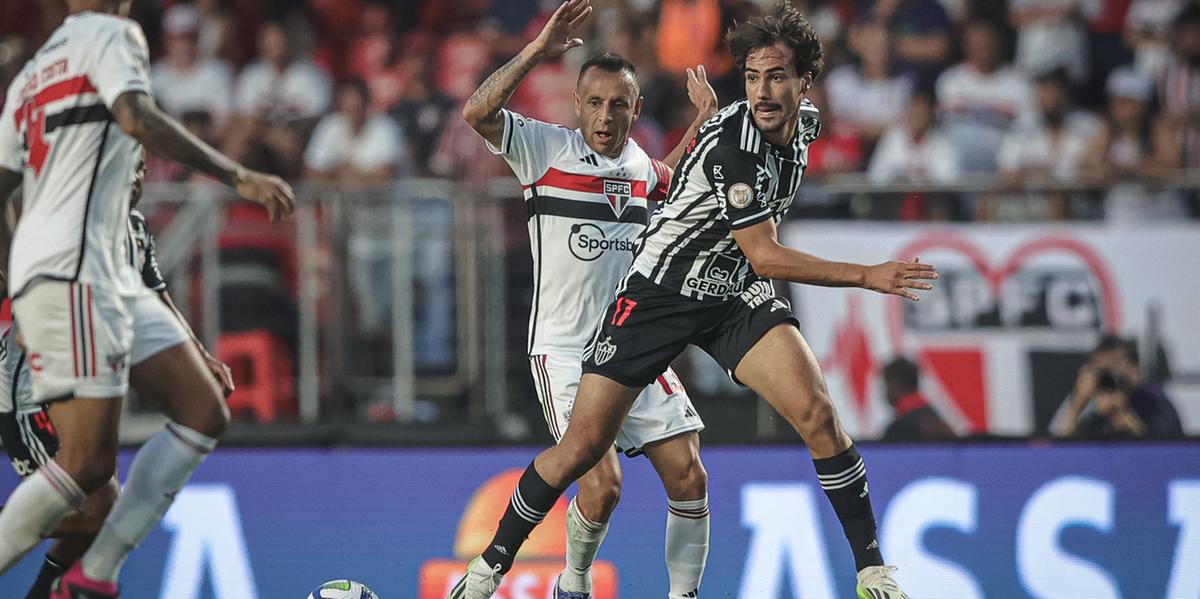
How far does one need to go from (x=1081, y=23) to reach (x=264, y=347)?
304 inches

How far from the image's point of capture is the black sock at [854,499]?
5980 mm

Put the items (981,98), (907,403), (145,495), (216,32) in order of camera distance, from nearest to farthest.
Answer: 1. (145,495)
2. (907,403)
3. (981,98)
4. (216,32)

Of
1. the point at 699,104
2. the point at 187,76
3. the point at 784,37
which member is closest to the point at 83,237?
the point at 784,37

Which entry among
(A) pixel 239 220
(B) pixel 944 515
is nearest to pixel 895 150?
(B) pixel 944 515

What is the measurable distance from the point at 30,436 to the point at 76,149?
6.34ft

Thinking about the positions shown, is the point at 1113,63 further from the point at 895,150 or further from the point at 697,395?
the point at 697,395

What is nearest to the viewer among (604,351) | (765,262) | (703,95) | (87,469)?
(87,469)

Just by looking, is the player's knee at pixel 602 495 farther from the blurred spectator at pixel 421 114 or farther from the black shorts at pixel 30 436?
the blurred spectator at pixel 421 114

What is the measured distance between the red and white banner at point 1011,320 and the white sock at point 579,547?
390 centimetres

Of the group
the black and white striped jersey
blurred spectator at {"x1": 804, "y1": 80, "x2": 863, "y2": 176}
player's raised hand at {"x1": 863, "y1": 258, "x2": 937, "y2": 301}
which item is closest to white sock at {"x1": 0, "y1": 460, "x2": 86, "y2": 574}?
the black and white striped jersey

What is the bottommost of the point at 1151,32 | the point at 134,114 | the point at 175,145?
the point at 175,145

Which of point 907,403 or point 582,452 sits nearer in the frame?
→ point 582,452

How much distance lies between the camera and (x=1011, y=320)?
1010 cm

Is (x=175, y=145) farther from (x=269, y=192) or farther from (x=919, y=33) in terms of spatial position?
(x=919, y=33)
